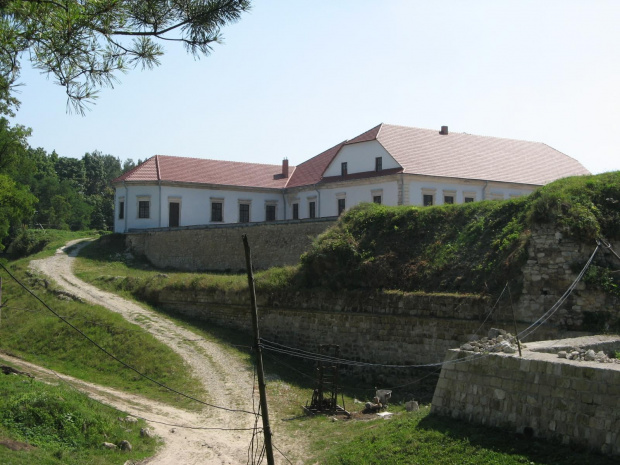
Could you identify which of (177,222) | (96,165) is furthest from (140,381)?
(96,165)

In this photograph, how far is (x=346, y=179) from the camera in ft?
121

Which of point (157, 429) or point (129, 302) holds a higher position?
point (129, 302)

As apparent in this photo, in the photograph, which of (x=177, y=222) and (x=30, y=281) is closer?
(x=30, y=281)

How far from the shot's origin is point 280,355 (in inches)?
866

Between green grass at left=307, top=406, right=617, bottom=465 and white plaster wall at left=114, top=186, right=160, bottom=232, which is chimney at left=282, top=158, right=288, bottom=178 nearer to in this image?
white plaster wall at left=114, top=186, right=160, bottom=232

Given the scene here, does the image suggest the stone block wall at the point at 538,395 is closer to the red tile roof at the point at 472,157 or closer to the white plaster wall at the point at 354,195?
the white plaster wall at the point at 354,195

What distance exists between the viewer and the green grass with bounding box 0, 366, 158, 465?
39.0 feet

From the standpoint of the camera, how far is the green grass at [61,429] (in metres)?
11.9

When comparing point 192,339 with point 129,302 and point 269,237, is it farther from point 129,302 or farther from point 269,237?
point 269,237

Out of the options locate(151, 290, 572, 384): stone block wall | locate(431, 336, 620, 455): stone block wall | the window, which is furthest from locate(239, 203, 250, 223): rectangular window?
locate(431, 336, 620, 455): stone block wall

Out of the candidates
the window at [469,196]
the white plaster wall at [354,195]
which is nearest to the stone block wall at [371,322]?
the white plaster wall at [354,195]

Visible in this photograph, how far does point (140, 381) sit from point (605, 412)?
13834mm

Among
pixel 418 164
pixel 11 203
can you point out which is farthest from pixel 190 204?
pixel 418 164

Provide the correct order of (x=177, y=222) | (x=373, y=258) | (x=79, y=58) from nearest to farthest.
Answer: (x=79, y=58) → (x=373, y=258) → (x=177, y=222)
